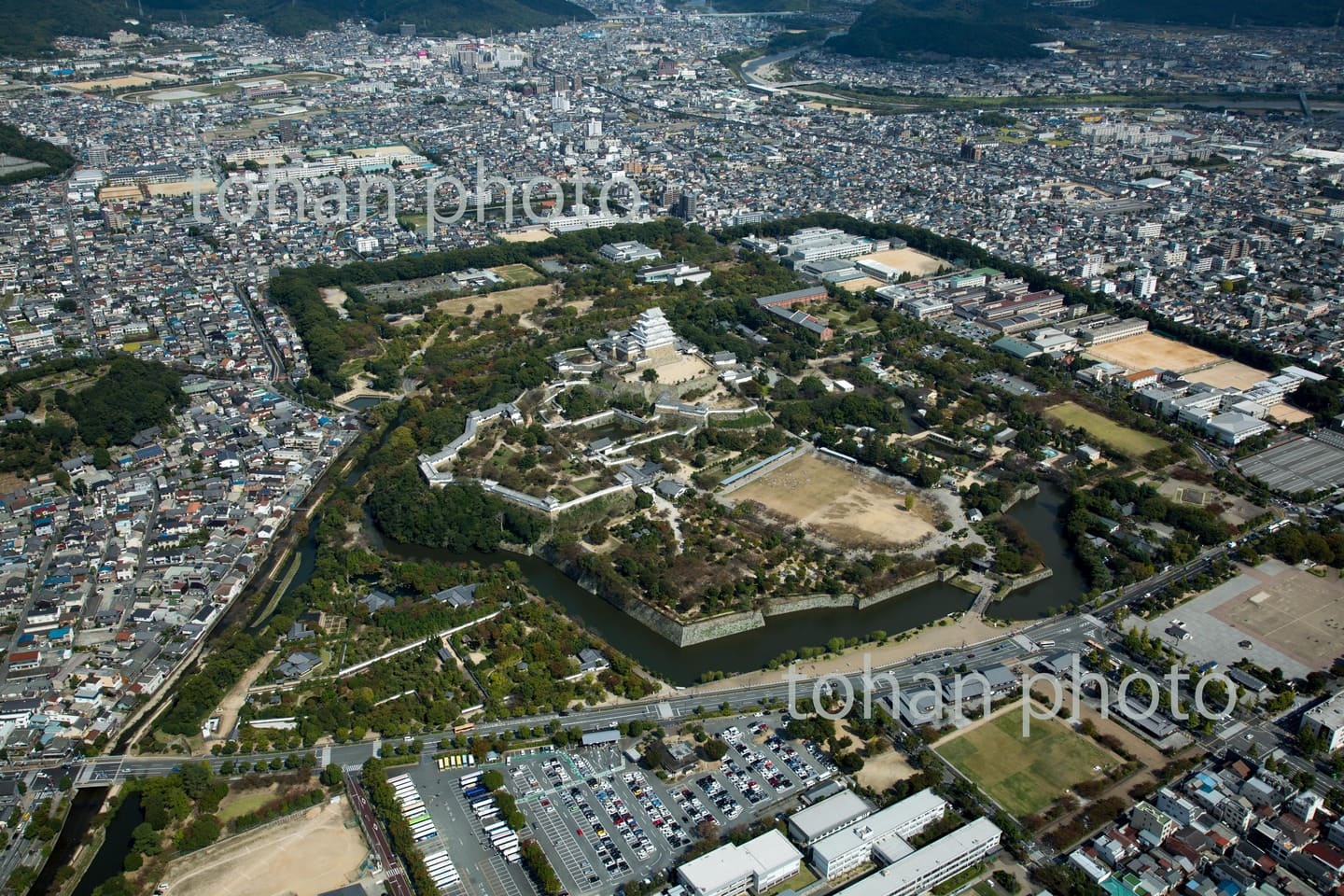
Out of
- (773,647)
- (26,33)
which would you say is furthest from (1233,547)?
(26,33)

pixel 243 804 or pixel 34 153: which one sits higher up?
pixel 34 153

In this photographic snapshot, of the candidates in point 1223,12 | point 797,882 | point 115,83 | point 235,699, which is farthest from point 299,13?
point 797,882

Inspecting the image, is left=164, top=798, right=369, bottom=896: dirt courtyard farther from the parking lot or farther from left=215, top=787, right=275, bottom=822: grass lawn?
the parking lot

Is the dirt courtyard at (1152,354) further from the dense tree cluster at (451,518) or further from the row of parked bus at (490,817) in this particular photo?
the row of parked bus at (490,817)

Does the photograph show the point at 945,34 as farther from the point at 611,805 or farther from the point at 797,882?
the point at 797,882

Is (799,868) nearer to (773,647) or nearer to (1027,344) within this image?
(773,647)
